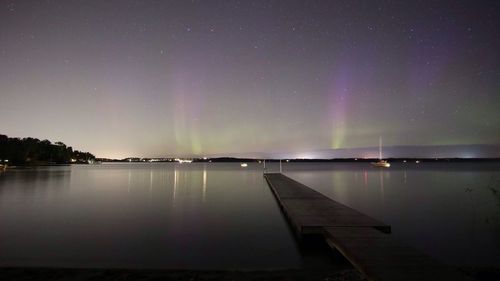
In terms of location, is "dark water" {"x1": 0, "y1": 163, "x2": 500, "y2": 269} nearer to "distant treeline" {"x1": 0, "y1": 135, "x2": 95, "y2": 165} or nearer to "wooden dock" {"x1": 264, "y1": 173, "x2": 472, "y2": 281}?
"wooden dock" {"x1": 264, "y1": 173, "x2": 472, "y2": 281}

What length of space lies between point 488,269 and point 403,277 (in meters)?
3.56

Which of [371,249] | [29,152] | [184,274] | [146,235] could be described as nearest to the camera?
[184,274]

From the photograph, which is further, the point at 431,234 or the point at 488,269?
the point at 431,234

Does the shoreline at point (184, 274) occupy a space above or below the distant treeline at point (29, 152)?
below

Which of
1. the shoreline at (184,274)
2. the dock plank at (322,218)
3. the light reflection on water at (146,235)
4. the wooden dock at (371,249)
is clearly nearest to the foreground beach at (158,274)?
the shoreline at (184,274)

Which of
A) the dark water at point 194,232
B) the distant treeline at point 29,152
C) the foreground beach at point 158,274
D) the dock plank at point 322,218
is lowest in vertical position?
the dark water at point 194,232

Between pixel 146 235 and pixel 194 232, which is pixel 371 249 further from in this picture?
pixel 146 235

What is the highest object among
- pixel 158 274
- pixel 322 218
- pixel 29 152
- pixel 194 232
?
pixel 29 152

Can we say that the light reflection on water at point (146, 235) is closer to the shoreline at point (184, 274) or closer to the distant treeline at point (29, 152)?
the shoreline at point (184, 274)

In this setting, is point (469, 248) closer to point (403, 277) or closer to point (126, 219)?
point (403, 277)

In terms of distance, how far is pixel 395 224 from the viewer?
16875mm

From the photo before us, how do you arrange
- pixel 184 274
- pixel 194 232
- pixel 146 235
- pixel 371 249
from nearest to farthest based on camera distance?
pixel 184 274, pixel 371 249, pixel 146 235, pixel 194 232

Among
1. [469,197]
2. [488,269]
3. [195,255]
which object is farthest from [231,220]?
[469,197]

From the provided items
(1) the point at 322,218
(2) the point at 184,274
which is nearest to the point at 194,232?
(1) the point at 322,218
